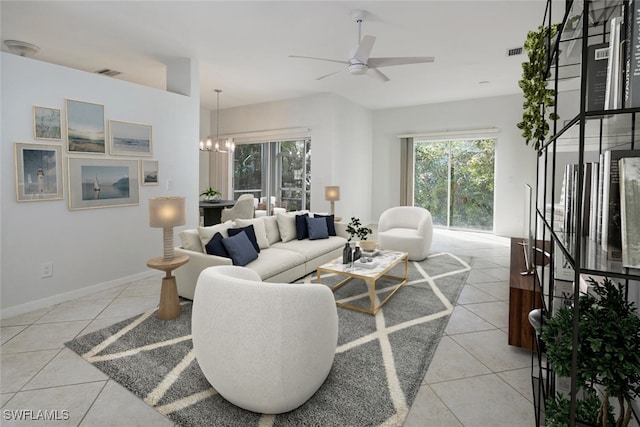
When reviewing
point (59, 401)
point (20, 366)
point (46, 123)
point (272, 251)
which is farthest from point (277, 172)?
point (59, 401)

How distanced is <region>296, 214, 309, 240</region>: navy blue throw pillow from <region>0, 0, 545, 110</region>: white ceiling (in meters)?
2.23

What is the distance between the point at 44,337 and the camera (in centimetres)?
269

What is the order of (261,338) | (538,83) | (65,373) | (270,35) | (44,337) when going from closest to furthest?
(261,338), (538,83), (65,373), (44,337), (270,35)

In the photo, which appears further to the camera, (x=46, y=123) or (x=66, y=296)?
(x=66, y=296)

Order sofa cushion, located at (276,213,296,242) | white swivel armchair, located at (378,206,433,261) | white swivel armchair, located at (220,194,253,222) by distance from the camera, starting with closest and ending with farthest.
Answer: sofa cushion, located at (276,213,296,242), white swivel armchair, located at (378,206,433,261), white swivel armchair, located at (220,194,253,222)

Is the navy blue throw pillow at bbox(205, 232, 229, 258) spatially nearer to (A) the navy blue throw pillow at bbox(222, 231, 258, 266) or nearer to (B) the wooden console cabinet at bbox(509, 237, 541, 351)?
(A) the navy blue throw pillow at bbox(222, 231, 258, 266)

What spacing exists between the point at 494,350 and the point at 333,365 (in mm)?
1240

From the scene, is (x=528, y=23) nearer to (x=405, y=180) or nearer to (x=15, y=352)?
(x=405, y=180)

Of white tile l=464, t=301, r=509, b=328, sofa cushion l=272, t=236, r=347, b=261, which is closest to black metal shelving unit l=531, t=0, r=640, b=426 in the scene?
white tile l=464, t=301, r=509, b=328

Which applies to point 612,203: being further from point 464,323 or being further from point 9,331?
point 9,331

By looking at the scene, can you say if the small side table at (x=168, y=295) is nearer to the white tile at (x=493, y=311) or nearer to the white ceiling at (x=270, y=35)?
the white ceiling at (x=270, y=35)

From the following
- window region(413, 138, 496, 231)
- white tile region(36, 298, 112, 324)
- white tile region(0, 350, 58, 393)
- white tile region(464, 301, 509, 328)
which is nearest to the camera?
white tile region(0, 350, 58, 393)

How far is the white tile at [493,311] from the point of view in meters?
2.95

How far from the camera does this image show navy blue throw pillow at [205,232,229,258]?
325cm
